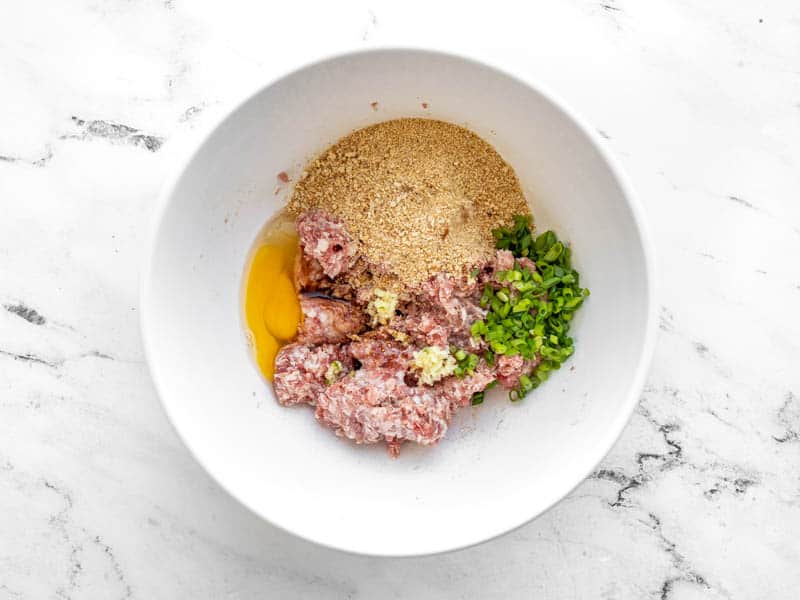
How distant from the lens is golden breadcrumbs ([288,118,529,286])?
194 centimetres

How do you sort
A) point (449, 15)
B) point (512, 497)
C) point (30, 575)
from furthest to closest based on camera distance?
point (30, 575) → point (449, 15) → point (512, 497)

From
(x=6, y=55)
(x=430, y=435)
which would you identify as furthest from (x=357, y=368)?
(x=6, y=55)

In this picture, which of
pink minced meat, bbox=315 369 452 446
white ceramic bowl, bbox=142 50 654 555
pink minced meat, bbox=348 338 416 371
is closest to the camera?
white ceramic bowl, bbox=142 50 654 555

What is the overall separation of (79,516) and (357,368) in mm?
994

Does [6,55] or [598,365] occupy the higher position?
[6,55]

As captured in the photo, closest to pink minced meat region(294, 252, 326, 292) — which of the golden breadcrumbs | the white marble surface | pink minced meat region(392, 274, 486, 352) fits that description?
the golden breadcrumbs

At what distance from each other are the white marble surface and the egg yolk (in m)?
0.35

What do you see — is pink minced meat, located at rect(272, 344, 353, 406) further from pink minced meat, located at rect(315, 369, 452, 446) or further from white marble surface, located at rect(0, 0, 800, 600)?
white marble surface, located at rect(0, 0, 800, 600)

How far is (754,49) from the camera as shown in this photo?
6.70ft

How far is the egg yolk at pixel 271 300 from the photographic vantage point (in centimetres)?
204

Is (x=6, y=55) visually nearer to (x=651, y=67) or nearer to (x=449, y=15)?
(x=449, y=15)

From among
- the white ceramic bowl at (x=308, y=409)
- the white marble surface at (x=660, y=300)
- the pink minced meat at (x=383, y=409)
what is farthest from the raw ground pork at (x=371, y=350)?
the white marble surface at (x=660, y=300)

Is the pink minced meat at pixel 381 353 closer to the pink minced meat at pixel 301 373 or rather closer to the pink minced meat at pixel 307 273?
the pink minced meat at pixel 301 373

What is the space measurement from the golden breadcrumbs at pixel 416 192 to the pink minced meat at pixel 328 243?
0.10ft
